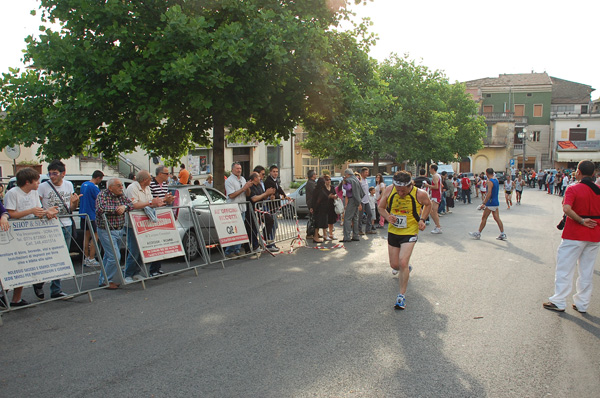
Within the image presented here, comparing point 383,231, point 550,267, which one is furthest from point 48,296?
point 383,231

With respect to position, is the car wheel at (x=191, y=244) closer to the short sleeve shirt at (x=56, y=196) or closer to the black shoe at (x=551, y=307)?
the short sleeve shirt at (x=56, y=196)

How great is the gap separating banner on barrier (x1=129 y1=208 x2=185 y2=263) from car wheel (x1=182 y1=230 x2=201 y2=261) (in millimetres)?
1197

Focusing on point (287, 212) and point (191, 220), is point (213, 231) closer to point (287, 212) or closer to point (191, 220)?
point (191, 220)

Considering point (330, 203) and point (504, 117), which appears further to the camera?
point (504, 117)

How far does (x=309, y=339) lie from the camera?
17.1 ft

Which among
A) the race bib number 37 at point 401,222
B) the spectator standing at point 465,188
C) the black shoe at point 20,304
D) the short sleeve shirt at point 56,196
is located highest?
the short sleeve shirt at point 56,196

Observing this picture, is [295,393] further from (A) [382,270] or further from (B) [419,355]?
(A) [382,270]

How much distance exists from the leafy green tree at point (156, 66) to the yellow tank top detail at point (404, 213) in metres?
5.46

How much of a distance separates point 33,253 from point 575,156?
7064 cm

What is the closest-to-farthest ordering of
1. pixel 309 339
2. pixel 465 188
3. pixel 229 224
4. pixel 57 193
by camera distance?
pixel 309 339 < pixel 57 193 < pixel 229 224 < pixel 465 188

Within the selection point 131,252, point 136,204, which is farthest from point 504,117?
point 131,252

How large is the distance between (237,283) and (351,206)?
18.1ft

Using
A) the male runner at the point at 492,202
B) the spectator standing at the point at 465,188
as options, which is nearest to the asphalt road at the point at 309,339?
the male runner at the point at 492,202

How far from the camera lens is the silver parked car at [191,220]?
9789mm
